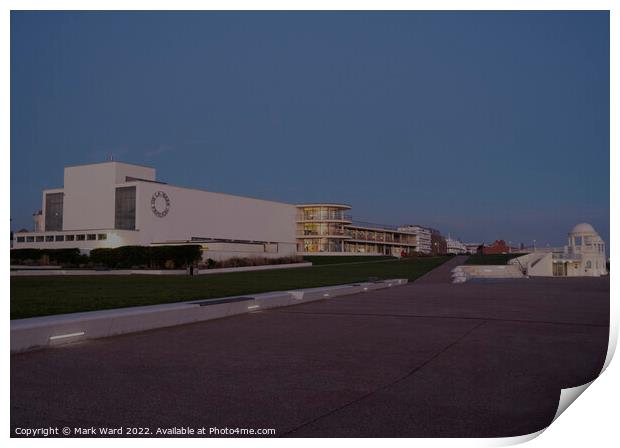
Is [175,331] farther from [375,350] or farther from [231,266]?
[231,266]

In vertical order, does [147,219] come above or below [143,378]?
above

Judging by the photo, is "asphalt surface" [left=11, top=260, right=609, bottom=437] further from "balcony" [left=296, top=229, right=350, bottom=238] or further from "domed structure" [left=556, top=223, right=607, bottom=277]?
"balcony" [left=296, top=229, right=350, bottom=238]

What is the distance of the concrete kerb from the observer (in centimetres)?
645

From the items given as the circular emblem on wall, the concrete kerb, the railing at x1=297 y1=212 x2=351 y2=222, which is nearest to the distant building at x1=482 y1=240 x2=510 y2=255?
the railing at x1=297 y1=212 x2=351 y2=222

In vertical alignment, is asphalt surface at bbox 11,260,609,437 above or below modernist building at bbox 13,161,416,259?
below

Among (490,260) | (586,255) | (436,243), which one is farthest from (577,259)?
(436,243)

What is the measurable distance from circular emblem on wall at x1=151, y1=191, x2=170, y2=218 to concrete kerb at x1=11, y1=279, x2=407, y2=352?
40707 millimetres

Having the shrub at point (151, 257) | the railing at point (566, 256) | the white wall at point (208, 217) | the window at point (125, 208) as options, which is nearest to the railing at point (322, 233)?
the white wall at point (208, 217)

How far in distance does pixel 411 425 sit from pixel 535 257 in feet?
114

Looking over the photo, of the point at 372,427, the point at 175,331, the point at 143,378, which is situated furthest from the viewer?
the point at 175,331
